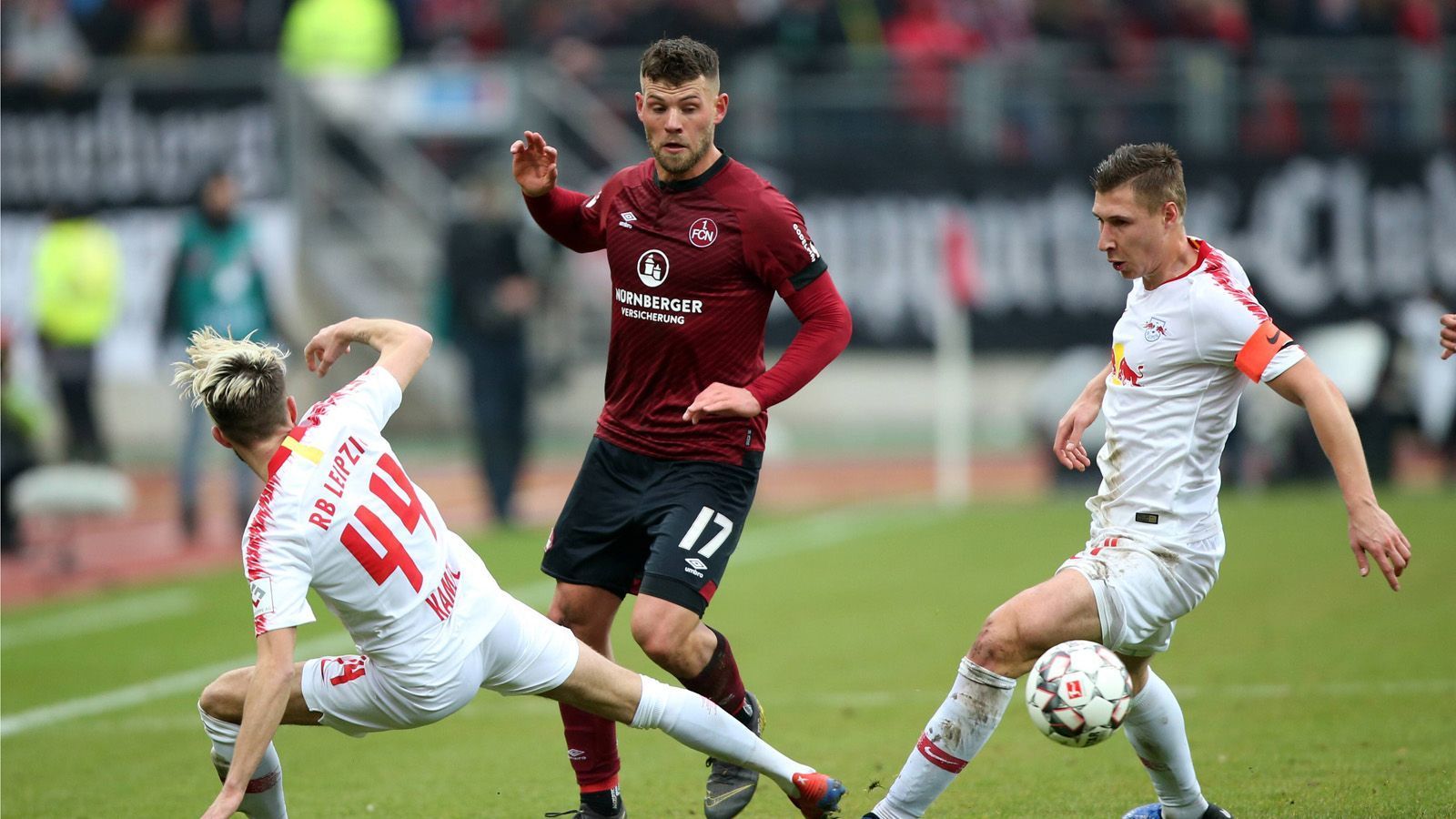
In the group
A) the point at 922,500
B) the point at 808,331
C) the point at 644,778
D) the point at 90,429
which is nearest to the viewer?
the point at 808,331

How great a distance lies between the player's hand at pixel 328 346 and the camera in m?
5.30

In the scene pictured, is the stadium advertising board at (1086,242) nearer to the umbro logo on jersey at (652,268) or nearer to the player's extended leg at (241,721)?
the umbro logo on jersey at (652,268)

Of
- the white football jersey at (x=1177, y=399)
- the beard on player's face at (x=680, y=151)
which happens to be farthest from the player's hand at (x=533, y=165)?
the white football jersey at (x=1177, y=399)

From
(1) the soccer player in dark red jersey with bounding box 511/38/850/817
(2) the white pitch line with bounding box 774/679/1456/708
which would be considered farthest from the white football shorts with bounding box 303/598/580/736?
(2) the white pitch line with bounding box 774/679/1456/708

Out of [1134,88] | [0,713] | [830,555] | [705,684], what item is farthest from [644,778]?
[1134,88]

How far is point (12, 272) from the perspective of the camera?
17.8 metres

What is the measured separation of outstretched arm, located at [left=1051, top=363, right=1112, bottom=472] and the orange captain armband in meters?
0.71

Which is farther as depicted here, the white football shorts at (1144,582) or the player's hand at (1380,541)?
the white football shorts at (1144,582)

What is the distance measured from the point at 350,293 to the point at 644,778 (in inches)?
528

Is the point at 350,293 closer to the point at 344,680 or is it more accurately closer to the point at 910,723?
the point at 910,723

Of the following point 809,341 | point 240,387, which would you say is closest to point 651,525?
point 809,341

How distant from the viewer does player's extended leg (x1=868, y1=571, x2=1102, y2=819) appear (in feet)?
16.8

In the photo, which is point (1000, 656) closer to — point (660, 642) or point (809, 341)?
point (660, 642)

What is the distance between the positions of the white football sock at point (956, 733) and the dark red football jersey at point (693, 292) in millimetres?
1228
